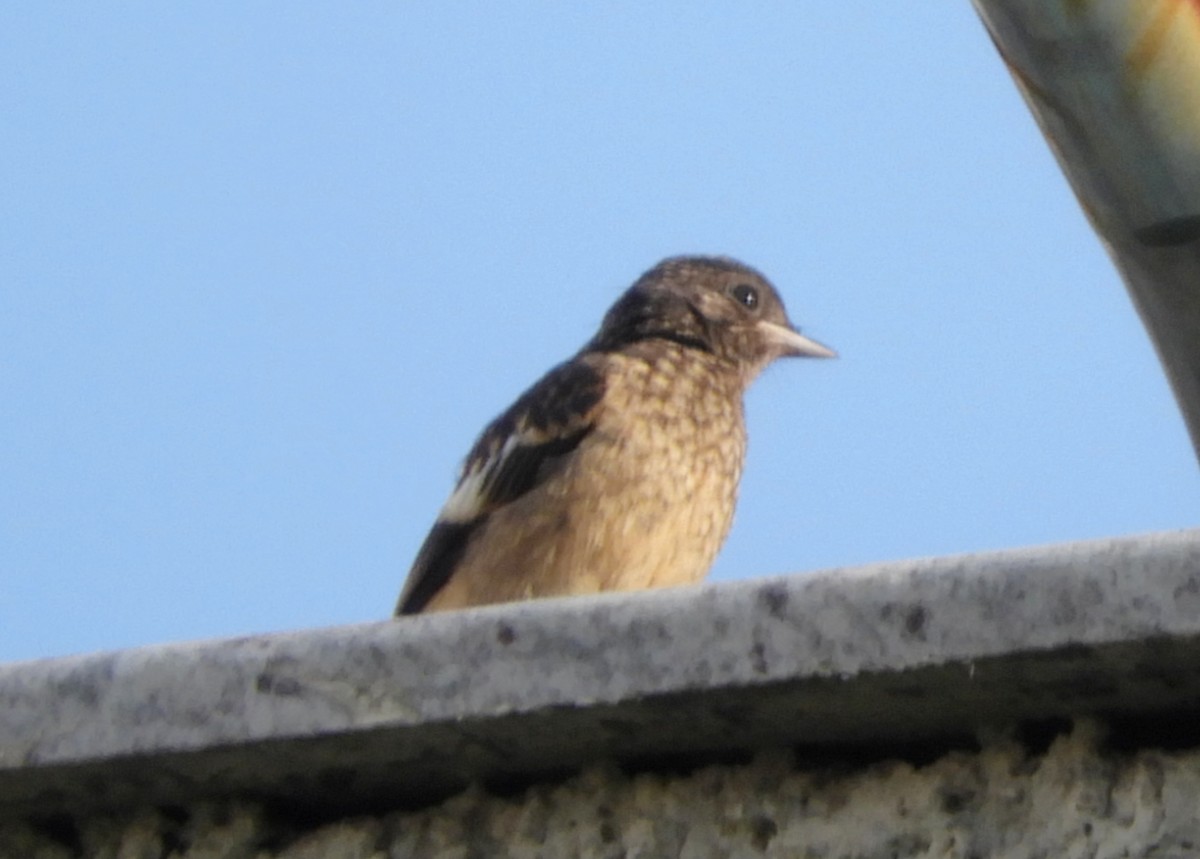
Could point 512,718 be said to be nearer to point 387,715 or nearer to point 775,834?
point 387,715

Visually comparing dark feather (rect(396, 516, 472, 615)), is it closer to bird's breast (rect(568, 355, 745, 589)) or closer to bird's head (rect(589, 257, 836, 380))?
bird's breast (rect(568, 355, 745, 589))

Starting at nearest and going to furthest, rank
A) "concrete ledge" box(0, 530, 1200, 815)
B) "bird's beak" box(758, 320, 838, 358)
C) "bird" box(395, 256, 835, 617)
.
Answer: "concrete ledge" box(0, 530, 1200, 815) → "bird" box(395, 256, 835, 617) → "bird's beak" box(758, 320, 838, 358)

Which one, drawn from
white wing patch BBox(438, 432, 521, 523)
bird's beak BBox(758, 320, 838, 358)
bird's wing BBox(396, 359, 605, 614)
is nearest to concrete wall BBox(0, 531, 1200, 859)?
bird's wing BBox(396, 359, 605, 614)

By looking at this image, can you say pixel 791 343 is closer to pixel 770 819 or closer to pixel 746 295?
pixel 746 295

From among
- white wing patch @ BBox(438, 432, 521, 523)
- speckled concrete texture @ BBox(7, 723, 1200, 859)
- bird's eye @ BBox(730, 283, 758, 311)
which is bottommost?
speckled concrete texture @ BBox(7, 723, 1200, 859)

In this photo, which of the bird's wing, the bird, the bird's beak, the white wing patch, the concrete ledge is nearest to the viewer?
the concrete ledge
